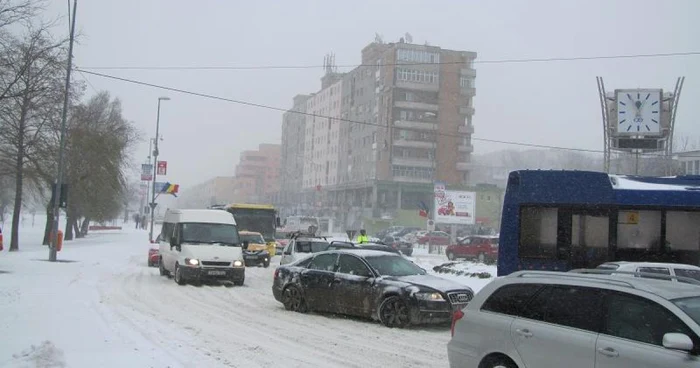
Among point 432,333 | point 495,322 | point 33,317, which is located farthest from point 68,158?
point 495,322

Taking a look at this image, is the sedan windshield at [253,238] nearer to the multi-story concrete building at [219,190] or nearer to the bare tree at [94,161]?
the bare tree at [94,161]

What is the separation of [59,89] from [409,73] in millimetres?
61060

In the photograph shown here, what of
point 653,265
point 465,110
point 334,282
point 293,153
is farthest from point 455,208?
point 293,153

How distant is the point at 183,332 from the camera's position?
418 inches

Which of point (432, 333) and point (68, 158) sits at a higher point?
point (68, 158)

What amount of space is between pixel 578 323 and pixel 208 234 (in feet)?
51.4

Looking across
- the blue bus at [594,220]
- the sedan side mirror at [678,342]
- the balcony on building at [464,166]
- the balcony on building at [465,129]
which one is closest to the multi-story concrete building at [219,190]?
the balcony on building at [464,166]

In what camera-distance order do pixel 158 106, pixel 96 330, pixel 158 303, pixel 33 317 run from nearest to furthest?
pixel 96 330 < pixel 33 317 < pixel 158 303 < pixel 158 106

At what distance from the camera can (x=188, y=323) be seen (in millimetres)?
11781

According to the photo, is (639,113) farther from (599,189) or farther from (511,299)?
(511,299)

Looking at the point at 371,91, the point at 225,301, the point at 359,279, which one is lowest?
the point at 225,301

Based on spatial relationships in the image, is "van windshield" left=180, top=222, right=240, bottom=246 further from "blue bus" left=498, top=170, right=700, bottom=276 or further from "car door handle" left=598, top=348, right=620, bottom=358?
"car door handle" left=598, top=348, right=620, bottom=358

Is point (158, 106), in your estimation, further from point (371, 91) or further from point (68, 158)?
point (371, 91)

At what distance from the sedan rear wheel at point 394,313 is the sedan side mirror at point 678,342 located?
7.08 metres
